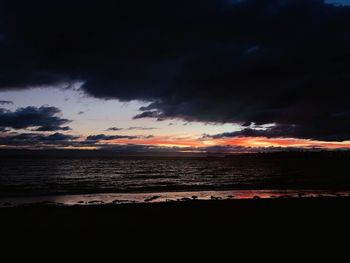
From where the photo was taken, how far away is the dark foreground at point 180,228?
36.8ft

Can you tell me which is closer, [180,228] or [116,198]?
[180,228]

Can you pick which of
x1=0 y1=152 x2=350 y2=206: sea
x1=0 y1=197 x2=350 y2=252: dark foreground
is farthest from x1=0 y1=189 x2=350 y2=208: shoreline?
x1=0 y1=197 x2=350 y2=252: dark foreground

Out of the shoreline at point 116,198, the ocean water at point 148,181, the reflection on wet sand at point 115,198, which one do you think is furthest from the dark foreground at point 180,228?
the ocean water at point 148,181

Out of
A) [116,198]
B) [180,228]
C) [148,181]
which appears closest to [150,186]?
[148,181]

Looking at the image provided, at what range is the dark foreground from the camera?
11.2 m

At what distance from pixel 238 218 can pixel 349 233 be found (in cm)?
550

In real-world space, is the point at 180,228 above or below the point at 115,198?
above

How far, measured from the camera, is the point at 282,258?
912 centimetres

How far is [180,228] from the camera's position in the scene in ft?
45.5

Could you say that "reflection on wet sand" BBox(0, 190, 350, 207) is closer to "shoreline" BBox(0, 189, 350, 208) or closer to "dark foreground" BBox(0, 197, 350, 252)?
"shoreline" BBox(0, 189, 350, 208)

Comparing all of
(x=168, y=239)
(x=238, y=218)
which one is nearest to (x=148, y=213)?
(x=238, y=218)

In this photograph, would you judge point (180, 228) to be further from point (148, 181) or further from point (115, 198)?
point (148, 181)

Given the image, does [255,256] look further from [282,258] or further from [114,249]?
[114,249]

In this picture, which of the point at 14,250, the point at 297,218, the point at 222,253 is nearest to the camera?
the point at 222,253
